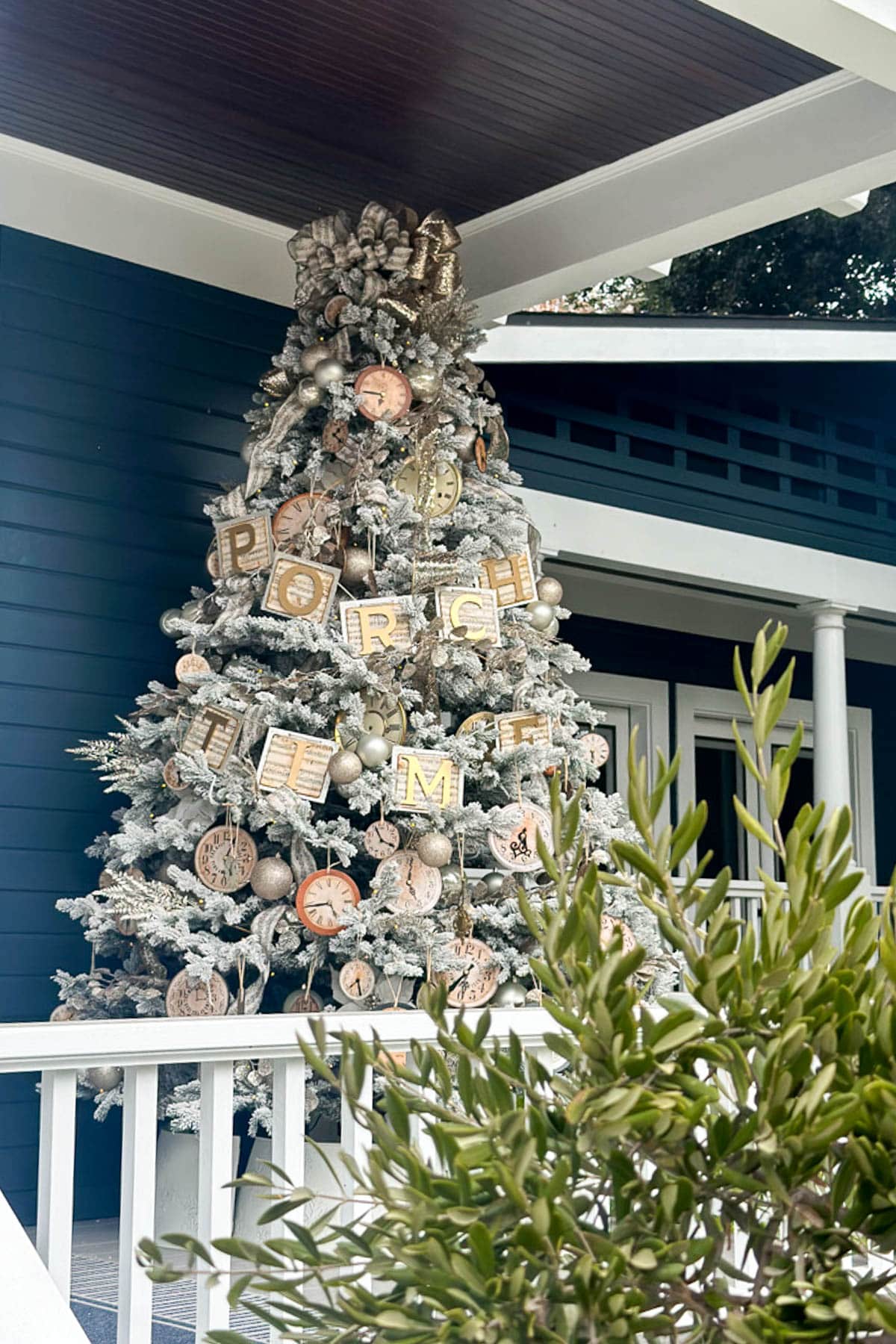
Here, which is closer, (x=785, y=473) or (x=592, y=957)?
(x=592, y=957)

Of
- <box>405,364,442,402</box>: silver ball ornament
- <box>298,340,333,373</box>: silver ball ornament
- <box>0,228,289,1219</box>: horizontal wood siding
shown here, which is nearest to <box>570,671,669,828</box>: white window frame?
→ <box>0,228,289,1219</box>: horizontal wood siding

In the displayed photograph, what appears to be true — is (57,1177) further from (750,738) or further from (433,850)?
(750,738)

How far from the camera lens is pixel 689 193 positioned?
4402 millimetres

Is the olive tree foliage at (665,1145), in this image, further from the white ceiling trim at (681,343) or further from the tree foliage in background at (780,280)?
the tree foliage in background at (780,280)

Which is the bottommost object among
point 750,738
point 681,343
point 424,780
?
point 424,780

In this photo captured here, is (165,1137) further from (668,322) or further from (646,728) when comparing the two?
(646,728)

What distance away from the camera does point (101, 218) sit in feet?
15.6

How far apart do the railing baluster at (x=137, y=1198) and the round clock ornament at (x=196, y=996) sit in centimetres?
175

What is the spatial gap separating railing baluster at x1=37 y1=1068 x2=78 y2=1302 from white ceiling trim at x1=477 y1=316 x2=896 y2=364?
3848mm

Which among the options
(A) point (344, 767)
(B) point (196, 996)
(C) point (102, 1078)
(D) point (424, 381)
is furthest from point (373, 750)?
(D) point (424, 381)

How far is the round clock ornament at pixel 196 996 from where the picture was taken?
12.2ft

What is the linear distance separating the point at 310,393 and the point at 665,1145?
136 inches

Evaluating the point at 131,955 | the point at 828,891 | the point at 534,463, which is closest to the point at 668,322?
the point at 534,463

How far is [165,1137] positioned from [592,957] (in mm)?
3079
